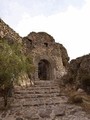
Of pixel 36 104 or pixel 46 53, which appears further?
pixel 46 53

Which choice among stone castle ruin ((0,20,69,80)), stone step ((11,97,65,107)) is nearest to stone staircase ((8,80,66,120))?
stone step ((11,97,65,107))

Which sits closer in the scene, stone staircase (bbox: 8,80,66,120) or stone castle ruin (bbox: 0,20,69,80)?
stone staircase (bbox: 8,80,66,120)

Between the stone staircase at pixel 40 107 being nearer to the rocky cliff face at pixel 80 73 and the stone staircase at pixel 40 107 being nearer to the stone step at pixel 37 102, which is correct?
the stone step at pixel 37 102

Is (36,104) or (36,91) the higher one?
(36,91)

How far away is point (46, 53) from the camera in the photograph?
2091 centimetres

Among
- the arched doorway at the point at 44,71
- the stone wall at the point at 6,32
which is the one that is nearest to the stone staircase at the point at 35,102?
the stone wall at the point at 6,32

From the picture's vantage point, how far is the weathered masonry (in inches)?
806

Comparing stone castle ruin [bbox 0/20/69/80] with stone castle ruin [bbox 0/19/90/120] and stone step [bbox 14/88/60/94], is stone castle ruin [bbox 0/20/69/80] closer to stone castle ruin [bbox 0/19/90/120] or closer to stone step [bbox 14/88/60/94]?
stone castle ruin [bbox 0/19/90/120]

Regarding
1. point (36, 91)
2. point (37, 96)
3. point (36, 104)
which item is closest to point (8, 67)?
point (36, 104)

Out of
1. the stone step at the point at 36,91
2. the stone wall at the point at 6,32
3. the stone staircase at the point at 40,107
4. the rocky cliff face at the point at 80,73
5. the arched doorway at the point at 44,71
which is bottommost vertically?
the stone staircase at the point at 40,107

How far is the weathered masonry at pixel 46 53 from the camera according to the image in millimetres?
20484

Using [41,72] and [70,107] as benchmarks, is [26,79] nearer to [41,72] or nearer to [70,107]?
[70,107]

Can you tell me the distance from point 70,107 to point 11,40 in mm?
5059

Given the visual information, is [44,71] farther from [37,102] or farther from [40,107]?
[40,107]
